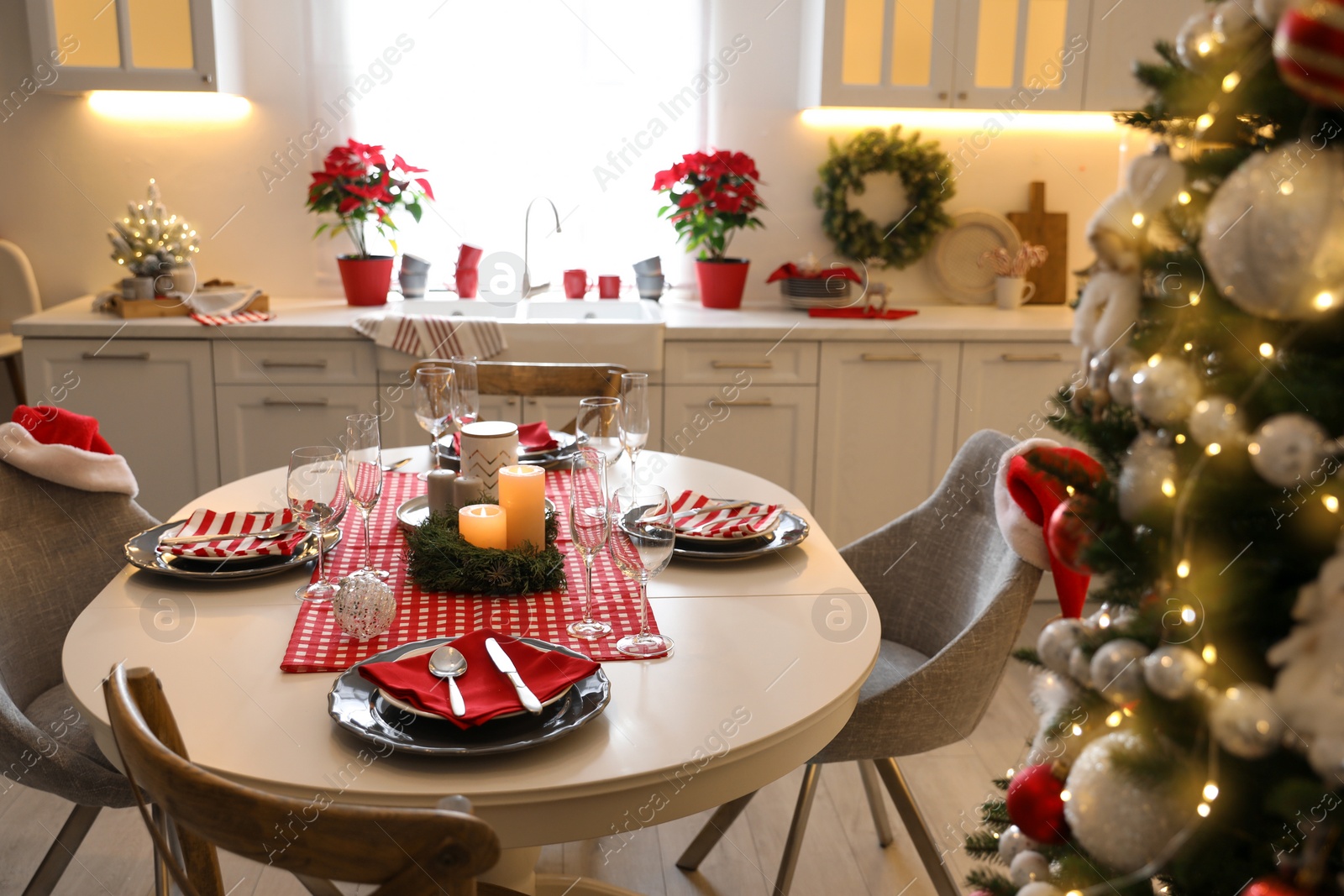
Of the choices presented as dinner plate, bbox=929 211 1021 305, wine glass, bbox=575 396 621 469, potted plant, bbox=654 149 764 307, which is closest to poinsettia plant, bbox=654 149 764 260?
potted plant, bbox=654 149 764 307

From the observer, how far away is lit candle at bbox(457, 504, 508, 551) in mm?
1528

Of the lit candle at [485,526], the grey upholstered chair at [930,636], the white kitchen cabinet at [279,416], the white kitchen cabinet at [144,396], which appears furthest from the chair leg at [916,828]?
the white kitchen cabinet at [144,396]

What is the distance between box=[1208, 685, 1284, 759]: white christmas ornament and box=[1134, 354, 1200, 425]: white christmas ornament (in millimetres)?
161

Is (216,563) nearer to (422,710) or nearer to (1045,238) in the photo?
(422,710)

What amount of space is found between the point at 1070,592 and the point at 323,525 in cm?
103

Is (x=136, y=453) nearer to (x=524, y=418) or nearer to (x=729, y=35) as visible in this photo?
(x=524, y=418)

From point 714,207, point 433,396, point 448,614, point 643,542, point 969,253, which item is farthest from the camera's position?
point 969,253

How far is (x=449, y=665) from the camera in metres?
1.17

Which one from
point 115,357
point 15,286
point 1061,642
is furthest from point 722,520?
point 15,286

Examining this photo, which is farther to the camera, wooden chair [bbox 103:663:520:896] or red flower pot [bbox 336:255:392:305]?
red flower pot [bbox 336:255:392:305]

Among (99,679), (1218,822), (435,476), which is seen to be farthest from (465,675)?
(1218,822)

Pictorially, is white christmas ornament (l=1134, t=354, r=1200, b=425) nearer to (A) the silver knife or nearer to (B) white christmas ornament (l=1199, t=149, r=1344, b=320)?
(B) white christmas ornament (l=1199, t=149, r=1344, b=320)

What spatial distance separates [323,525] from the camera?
147cm

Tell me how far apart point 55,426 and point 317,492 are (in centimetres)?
67
